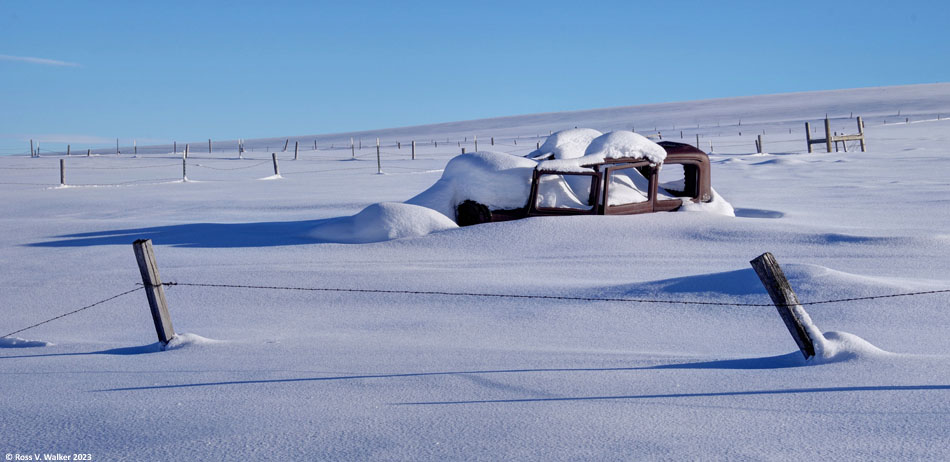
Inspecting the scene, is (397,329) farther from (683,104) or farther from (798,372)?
(683,104)

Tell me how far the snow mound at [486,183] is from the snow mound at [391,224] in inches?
13.1

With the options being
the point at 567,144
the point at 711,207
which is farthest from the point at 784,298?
the point at 711,207

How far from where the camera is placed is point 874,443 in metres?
3.60

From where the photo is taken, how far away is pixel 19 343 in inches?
271

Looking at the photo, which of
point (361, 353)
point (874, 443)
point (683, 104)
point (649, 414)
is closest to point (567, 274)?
point (361, 353)

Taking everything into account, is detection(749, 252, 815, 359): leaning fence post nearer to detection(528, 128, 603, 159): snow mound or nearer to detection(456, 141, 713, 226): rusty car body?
detection(456, 141, 713, 226): rusty car body

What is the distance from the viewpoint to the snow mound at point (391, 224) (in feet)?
39.8

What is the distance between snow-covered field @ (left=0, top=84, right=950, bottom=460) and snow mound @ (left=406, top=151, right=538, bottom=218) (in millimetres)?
477

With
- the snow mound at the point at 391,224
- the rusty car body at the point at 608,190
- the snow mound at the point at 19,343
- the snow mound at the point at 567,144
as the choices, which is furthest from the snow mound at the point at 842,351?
the snow mound at the point at 567,144

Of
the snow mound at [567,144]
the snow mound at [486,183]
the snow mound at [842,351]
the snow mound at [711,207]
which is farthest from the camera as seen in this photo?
the snow mound at [711,207]

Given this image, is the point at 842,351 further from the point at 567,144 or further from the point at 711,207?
the point at 711,207

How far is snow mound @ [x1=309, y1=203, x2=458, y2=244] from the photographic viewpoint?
12141mm

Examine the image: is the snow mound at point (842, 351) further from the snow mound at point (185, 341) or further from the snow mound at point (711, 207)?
the snow mound at point (711, 207)

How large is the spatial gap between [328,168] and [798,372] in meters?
37.4
